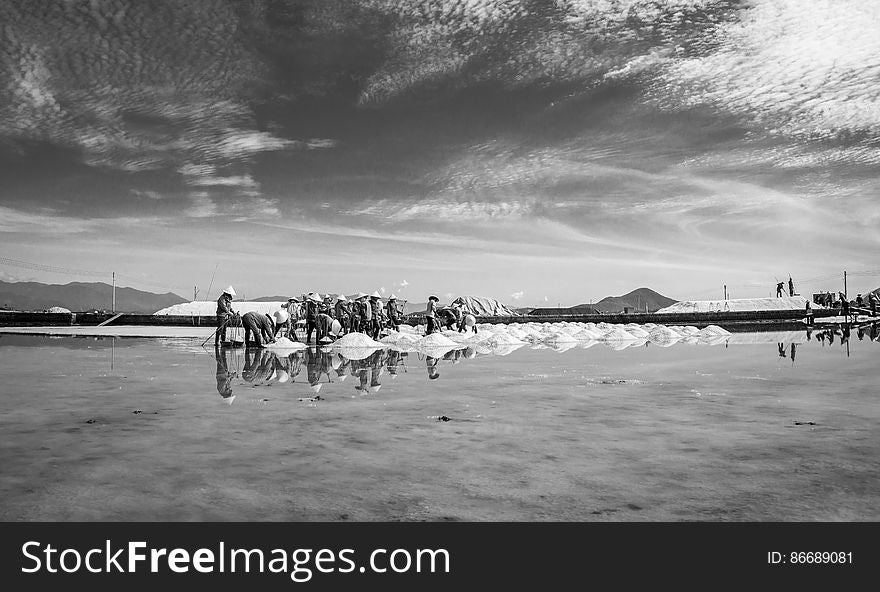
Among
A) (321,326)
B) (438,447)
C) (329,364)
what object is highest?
(321,326)

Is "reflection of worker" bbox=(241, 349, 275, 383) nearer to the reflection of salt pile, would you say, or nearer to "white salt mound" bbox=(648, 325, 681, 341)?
the reflection of salt pile

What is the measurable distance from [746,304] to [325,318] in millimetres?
61596

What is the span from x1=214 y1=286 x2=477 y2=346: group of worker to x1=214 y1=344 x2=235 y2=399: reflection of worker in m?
2.32

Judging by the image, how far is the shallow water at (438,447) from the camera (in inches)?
161

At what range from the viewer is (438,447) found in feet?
19.1

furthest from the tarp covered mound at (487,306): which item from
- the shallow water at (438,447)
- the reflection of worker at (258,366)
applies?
the shallow water at (438,447)

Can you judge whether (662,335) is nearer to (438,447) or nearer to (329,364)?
(329,364)

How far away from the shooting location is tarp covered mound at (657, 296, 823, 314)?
67.2 m

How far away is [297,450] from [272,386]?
16.2 feet

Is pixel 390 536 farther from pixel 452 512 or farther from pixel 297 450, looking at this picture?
pixel 297 450

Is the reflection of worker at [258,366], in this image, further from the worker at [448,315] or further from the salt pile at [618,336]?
the salt pile at [618,336]

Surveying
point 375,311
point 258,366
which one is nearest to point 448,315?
point 375,311

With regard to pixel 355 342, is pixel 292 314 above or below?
above

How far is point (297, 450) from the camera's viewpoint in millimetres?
5719
